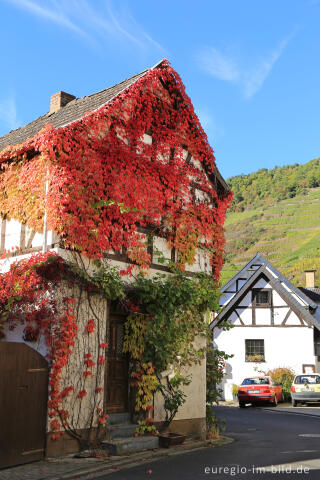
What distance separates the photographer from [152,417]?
40.0 ft

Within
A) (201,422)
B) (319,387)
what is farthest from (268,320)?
(201,422)

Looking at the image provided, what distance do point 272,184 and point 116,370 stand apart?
134 metres

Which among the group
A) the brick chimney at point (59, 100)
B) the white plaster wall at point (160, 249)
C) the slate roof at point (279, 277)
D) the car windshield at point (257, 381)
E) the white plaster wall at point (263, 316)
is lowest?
the car windshield at point (257, 381)

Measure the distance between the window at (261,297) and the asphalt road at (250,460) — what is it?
1510 centimetres

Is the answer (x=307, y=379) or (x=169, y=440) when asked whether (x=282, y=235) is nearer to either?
(x=307, y=379)

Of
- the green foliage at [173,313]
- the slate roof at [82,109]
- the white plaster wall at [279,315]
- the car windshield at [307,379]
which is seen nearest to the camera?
the green foliage at [173,313]

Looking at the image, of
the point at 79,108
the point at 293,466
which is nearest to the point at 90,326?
the point at 293,466

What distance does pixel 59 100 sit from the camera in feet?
56.8

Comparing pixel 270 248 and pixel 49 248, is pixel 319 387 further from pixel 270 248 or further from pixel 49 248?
pixel 270 248

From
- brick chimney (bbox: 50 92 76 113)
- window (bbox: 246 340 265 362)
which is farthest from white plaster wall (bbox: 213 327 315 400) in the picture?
brick chimney (bbox: 50 92 76 113)

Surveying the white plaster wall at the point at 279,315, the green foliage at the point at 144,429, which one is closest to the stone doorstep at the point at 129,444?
the green foliage at the point at 144,429

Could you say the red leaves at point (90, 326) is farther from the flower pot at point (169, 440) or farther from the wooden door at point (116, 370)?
the flower pot at point (169, 440)

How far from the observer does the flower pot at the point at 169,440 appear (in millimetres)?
11445

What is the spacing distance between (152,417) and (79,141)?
257 inches
